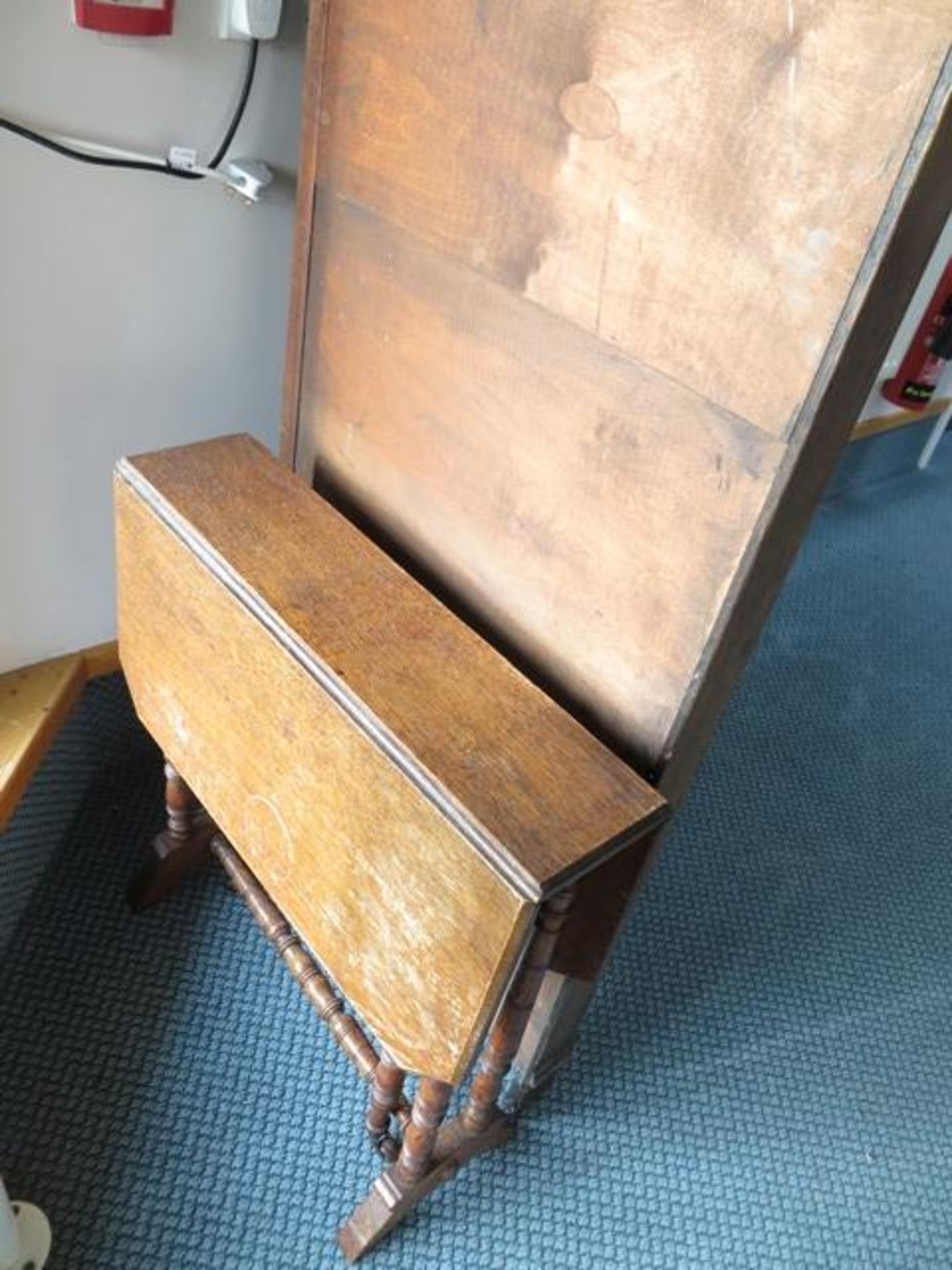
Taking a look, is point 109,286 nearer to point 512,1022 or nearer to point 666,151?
point 666,151

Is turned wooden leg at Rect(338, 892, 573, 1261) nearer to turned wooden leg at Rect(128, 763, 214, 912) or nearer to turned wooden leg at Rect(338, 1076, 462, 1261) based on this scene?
turned wooden leg at Rect(338, 1076, 462, 1261)

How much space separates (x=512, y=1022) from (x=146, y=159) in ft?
3.00

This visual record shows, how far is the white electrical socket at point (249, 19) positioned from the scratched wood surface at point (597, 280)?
131 mm

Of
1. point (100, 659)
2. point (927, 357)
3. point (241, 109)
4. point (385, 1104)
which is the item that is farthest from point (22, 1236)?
point (927, 357)

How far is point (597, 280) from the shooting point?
2.26 feet

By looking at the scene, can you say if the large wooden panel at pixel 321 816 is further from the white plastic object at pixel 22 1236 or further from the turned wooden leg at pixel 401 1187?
the white plastic object at pixel 22 1236

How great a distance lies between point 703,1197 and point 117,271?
4.09ft

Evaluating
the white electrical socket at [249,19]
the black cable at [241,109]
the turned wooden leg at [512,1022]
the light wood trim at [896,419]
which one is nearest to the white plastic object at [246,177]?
the black cable at [241,109]

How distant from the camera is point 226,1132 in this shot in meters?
1.10

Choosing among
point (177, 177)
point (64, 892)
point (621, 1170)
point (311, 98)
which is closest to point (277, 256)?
point (177, 177)

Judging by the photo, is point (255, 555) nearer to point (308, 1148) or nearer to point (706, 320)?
point (706, 320)

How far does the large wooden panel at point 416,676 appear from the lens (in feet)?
2.28

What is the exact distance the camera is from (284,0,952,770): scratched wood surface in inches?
22.0

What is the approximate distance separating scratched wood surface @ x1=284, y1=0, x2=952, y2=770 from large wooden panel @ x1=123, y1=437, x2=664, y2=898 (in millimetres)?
61
